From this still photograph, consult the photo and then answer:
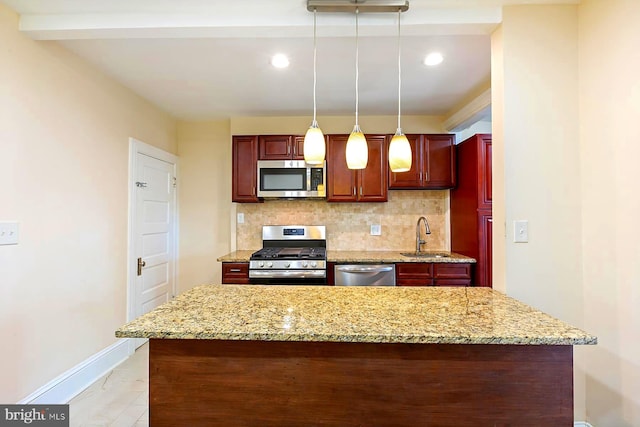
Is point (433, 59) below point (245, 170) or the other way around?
the other way around

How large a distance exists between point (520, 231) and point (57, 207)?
2.87 meters

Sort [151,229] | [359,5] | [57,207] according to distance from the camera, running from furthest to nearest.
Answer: [151,229] < [57,207] < [359,5]

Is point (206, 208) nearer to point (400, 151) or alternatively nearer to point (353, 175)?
point (353, 175)

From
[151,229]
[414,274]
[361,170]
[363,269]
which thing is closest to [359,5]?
[361,170]

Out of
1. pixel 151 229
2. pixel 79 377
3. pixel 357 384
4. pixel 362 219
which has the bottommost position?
pixel 79 377

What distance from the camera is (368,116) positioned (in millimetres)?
3586

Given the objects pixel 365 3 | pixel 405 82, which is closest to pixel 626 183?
pixel 365 3

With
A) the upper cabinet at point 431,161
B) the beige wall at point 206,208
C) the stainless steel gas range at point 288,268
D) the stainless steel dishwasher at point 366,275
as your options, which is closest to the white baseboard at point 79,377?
the beige wall at point 206,208

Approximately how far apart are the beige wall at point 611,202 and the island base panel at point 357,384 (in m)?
0.65

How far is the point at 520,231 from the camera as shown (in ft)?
5.47

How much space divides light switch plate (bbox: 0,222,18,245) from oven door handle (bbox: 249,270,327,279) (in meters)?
1.64

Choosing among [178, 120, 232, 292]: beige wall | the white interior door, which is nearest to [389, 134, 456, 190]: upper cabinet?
[178, 120, 232, 292]: beige wall

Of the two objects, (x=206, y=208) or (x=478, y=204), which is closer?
(x=478, y=204)

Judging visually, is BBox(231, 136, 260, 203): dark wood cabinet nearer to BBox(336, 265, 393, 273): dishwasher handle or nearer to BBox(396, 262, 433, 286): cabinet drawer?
BBox(336, 265, 393, 273): dishwasher handle
